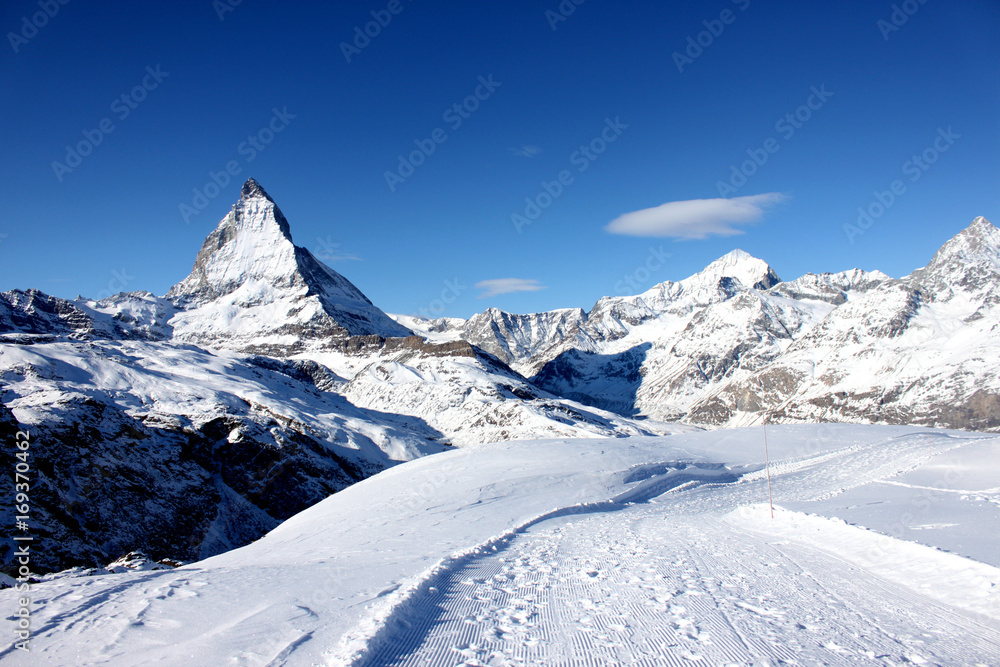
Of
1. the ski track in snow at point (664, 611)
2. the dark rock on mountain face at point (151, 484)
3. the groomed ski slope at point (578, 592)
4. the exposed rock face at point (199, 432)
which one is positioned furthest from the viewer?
the exposed rock face at point (199, 432)

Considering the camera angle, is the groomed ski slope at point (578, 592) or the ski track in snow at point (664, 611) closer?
the ski track in snow at point (664, 611)

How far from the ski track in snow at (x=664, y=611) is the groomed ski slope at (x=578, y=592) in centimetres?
4

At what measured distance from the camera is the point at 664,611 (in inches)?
285

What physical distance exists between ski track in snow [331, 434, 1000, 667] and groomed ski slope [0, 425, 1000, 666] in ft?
0.13

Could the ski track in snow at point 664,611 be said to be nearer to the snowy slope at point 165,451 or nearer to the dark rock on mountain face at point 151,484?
the dark rock on mountain face at point 151,484

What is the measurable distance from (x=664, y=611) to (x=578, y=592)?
1504 mm

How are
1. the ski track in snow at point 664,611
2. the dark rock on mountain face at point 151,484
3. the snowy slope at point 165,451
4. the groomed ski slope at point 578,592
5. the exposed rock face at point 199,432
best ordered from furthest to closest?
the exposed rock face at point 199,432 → the snowy slope at point 165,451 → the dark rock on mountain face at point 151,484 → the groomed ski slope at point 578,592 → the ski track in snow at point 664,611

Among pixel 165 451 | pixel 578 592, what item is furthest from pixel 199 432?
pixel 578 592

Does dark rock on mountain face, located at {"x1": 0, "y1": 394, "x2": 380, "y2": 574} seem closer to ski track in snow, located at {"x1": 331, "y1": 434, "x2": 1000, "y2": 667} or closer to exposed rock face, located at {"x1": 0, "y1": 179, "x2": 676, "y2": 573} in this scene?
exposed rock face, located at {"x1": 0, "y1": 179, "x2": 676, "y2": 573}

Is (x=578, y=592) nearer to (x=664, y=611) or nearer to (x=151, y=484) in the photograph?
(x=664, y=611)

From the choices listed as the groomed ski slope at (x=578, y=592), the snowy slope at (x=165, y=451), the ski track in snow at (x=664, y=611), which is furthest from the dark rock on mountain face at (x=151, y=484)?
the ski track in snow at (x=664, y=611)

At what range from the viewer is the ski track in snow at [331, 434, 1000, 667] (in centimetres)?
595

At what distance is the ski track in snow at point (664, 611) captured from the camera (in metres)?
5.95

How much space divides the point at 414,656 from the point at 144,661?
3.35m
